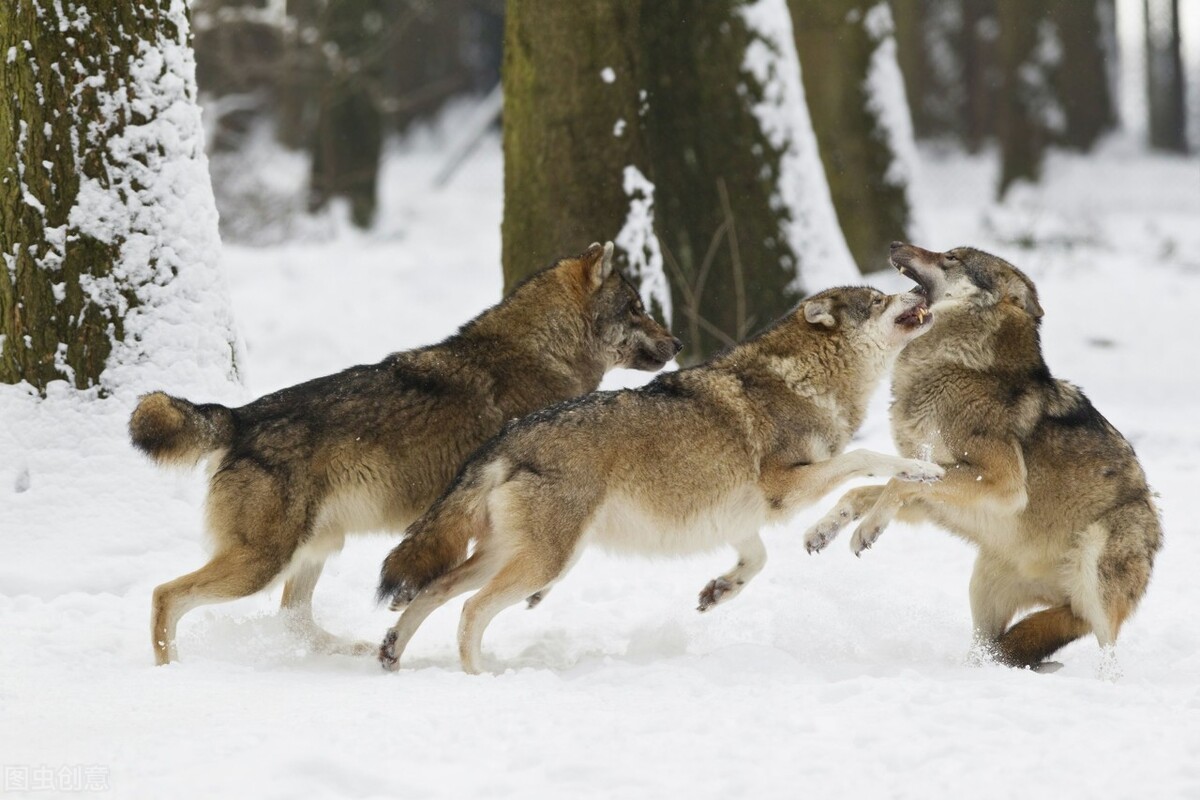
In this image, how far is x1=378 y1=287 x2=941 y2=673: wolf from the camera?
5180 millimetres

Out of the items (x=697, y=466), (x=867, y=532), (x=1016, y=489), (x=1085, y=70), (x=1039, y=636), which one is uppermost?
(x=1085, y=70)

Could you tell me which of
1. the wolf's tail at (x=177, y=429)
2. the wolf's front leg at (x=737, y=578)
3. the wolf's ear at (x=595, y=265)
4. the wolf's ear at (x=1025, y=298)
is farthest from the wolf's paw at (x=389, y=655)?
the wolf's ear at (x=1025, y=298)

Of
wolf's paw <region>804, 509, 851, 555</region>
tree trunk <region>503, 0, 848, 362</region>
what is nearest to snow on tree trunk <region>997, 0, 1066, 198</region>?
tree trunk <region>503, 0, 848, 362</region>

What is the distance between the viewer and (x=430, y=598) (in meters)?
5.32

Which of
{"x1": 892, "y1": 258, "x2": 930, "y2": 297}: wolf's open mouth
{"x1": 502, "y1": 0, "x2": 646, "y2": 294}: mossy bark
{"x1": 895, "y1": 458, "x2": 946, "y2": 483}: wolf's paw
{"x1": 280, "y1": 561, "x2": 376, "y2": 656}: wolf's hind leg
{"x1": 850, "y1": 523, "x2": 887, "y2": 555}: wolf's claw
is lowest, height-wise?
{"x1": 280, "y1": 561, "x2": 376, "y2": 656}: wolf's hind leg

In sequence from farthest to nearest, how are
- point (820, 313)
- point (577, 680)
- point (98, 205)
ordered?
Answer: point (98, 205)
point (820, 313)
point (577, 680)

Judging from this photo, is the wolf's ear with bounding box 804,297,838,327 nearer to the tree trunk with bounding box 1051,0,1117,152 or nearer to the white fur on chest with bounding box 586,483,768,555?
the white fur on chest with bounding box 586,483,768,555

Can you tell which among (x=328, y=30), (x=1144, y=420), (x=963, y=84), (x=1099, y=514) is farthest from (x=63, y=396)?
(x=963, y=84)

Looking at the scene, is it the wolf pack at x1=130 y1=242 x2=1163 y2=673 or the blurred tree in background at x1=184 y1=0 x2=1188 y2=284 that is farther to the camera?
the blurred tree in background at x1=184 y1=0 x2=1188 y2=284

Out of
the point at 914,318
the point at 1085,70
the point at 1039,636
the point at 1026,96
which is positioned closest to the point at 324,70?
the point at 1026,96

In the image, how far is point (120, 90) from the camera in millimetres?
6656

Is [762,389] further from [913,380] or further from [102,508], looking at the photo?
[102,508]

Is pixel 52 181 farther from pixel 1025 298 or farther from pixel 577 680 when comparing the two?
pixel 1025 298

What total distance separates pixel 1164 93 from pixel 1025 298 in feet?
80.2
